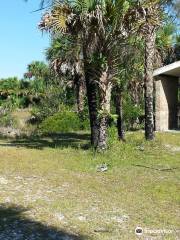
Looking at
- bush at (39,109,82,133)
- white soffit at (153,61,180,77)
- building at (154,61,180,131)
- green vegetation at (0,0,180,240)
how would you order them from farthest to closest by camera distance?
bush at (39,109,82,133) → building at (154,61,180,131) → white soffit at (153,61,180,77) → green vegetation at (0,0,180,240)

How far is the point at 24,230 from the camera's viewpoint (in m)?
8.72

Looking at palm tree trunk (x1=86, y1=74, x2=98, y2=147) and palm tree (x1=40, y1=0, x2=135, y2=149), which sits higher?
palm tree (x1=40, y1=0, x2=135, y2=149)

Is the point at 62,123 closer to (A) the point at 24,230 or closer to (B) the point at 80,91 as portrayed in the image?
(B) the point at 80,91

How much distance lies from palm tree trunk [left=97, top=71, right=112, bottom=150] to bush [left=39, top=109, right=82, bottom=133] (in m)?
12.9

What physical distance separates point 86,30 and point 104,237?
29.8ft

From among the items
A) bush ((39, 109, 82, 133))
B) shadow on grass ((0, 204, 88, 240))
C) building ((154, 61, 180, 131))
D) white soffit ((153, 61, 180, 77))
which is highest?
white soffit ((153, 61, 180, 77))

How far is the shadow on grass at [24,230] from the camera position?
8.41 m

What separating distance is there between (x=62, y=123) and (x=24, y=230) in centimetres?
2236

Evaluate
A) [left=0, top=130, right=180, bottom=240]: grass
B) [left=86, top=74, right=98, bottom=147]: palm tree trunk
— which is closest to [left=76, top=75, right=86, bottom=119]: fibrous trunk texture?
[left=86, top=74, right=98, bottom=147]: palm tree trunk

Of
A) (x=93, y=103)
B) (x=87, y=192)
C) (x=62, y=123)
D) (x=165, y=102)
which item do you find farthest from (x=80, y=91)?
(x=87, y=192)

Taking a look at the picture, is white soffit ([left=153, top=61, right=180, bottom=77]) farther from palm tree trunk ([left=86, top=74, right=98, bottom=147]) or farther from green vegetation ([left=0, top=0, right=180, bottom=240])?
palm tree trunk ([left=86, top=74, right=98, bottom=147])

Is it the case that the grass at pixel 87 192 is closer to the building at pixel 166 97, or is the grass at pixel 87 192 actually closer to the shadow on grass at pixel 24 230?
the shadow on grass at pixel 24 230

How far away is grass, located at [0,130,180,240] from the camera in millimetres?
9055

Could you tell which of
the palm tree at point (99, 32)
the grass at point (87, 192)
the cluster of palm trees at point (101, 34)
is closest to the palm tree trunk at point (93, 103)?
the cluster of palm trees at point (101, 34)
